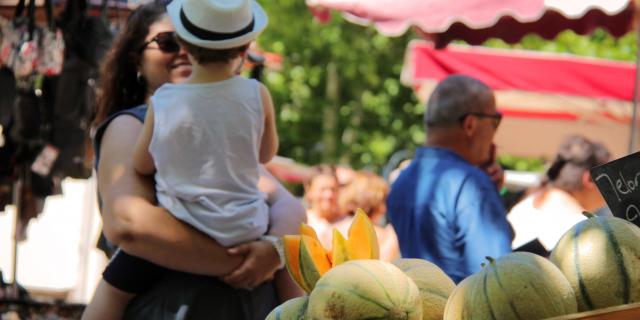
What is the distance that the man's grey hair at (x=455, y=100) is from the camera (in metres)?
4.43

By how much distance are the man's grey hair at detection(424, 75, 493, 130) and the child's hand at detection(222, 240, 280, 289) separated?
59.5 inches

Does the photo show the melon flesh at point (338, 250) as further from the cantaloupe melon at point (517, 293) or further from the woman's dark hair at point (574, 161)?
the woman's dark hair at point (574, 161)

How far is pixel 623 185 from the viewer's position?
2.12m

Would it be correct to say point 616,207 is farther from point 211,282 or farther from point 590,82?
point 590,82

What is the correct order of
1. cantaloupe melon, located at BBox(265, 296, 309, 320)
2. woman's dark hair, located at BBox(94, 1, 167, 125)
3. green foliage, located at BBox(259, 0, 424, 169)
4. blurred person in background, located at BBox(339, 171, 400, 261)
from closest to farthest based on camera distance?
cantaloupe melon, located at BBox(265, 296, 309, 320)
woman's dark hair, located at BBox(94, 1, 167, 125)
blurred person in background, located at BBox(339, 171, 400, 261)
green foliage, located at BBox(259, 0, 424, 169)

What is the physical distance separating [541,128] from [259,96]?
8.06m

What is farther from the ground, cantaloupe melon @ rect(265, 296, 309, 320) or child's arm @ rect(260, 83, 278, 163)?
cantaloupe melon @ rect(265, 296, 309, 320)

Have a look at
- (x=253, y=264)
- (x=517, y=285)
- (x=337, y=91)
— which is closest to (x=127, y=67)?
(x=253, y=264)

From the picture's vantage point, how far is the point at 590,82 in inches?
349

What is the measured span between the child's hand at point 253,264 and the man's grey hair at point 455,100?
1.51m

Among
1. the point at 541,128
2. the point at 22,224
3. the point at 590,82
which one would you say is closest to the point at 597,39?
the point at 541,128

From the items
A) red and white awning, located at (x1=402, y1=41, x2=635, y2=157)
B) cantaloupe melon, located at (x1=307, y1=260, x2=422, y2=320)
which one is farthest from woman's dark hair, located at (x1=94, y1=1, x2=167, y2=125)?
red and white awning, located at (x1=402, y1=41, x2=635, y2=157)

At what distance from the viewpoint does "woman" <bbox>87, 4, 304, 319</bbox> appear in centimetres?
301

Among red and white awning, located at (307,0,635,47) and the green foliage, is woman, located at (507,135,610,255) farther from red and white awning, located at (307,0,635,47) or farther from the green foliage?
the green foliage
